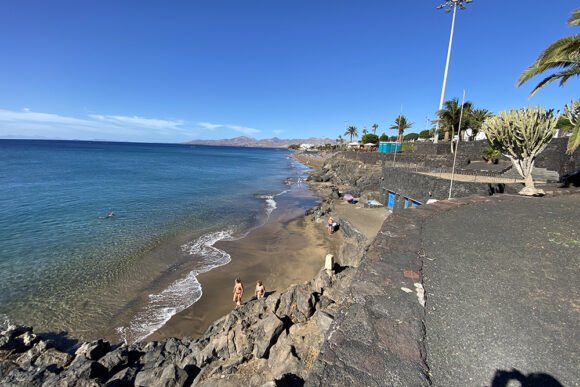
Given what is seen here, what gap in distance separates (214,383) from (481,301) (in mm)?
5205

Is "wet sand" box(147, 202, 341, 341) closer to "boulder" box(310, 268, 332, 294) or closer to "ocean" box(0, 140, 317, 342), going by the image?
"ocean" box(0, 140, 317, 342)

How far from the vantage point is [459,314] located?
3.14 metres

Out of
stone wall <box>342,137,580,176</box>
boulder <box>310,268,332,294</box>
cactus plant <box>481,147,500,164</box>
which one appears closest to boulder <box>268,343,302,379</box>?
boulder <box>310,268,332,294</box>

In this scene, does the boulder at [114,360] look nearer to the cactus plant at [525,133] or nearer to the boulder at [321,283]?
the boulder at [321,283]

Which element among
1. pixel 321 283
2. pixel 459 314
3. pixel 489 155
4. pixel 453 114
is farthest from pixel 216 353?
pixel 453 114

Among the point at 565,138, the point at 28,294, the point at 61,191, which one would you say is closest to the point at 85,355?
the point at 28,294

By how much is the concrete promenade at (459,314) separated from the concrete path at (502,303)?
0.4 inches

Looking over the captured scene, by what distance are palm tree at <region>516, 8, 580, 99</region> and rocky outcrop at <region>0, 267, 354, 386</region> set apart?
10059 mm

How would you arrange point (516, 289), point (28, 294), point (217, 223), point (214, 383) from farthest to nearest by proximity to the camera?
point (217, 223), point (28, 294), point (214, 383), point (516, 289)

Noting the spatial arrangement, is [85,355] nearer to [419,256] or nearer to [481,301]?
[419,256]

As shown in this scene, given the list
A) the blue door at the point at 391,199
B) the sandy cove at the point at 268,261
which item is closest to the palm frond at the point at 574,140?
the sandy cove at the point at 268,261

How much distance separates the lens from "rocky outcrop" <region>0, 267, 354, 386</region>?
5.17m

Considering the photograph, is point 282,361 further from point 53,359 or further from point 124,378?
point 53,359

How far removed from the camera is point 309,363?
447cm
